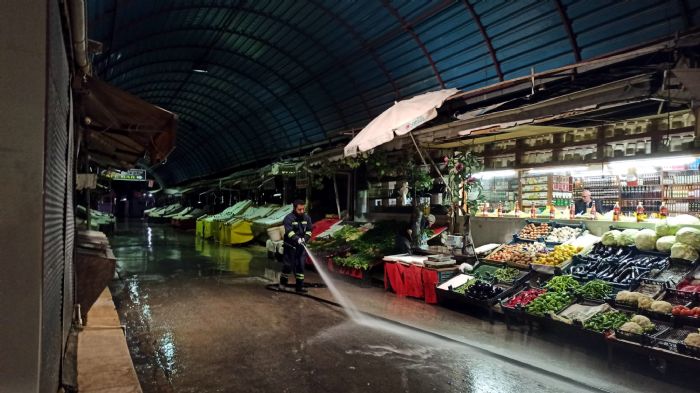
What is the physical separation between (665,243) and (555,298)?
209 cm

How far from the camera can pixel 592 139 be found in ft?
27.5

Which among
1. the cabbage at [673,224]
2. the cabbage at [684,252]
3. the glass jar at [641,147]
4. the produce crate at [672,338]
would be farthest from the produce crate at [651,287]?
the glass jar at [641,147]

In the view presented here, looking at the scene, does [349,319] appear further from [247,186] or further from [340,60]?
[247,186]

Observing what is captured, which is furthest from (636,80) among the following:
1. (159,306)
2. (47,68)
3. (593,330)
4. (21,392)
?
(159,306)

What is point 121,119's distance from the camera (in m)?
6.97

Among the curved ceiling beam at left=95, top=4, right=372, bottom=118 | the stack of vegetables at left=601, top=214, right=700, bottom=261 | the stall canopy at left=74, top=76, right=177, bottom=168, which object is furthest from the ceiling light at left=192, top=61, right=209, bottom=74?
the stack of vegetables at left=601, top=214, right=700, bottom=261

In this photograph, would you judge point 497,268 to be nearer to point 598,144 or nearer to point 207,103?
point 598,144

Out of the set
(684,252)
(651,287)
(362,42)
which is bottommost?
(651,287)

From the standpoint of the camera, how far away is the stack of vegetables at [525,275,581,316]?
6727 millimetres

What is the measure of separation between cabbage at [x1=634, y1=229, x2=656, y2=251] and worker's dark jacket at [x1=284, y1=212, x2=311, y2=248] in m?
7.09

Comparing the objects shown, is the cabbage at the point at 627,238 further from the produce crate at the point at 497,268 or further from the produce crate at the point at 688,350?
the produce crate at the point at 688,350

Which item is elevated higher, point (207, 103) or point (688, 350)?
point (207, 103)

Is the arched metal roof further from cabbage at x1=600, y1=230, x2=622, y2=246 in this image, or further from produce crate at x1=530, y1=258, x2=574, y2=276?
produce crate at x1=530, y1=258, x2=574, y2=276

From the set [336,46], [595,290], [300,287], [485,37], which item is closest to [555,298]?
[595,290]
